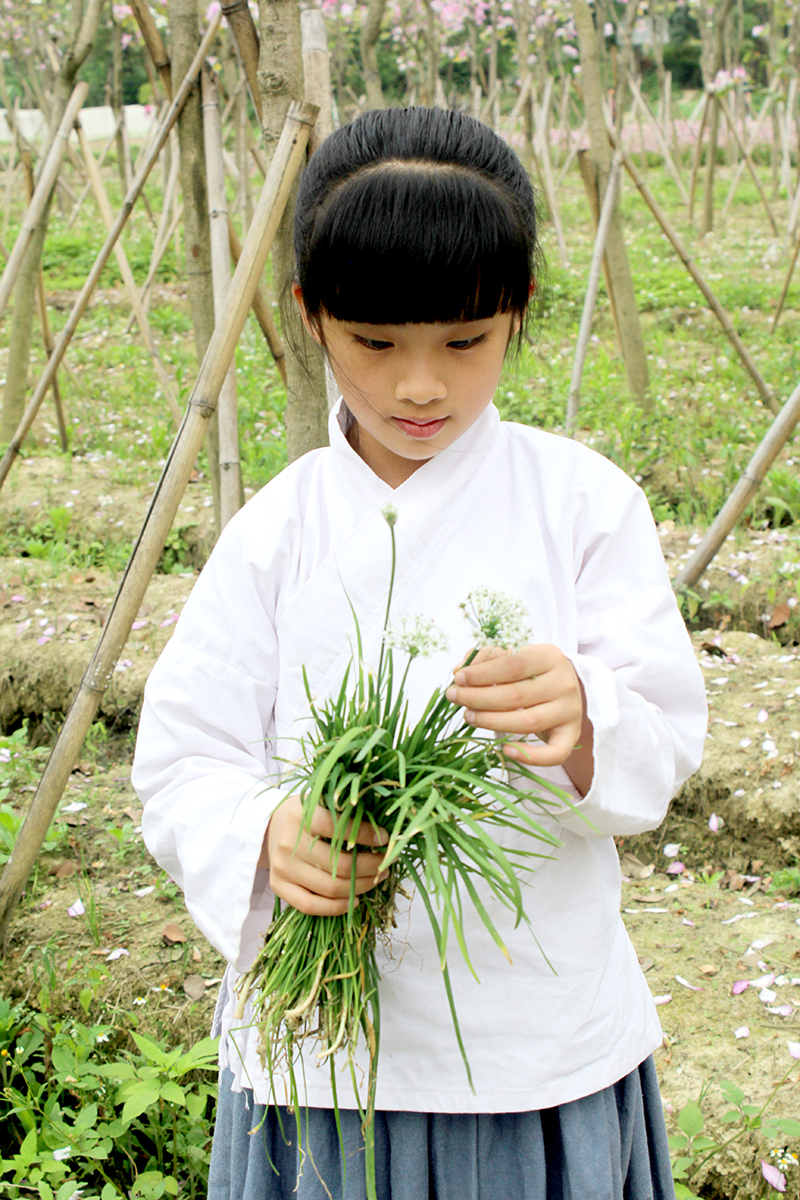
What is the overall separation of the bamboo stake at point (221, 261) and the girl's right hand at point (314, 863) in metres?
1.44

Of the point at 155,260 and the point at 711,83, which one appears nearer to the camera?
the point at 155,260

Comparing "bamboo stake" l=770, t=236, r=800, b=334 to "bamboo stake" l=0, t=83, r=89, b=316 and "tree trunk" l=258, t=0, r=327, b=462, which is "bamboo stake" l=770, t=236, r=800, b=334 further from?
"tree trunk" l=258, t=0, r=327, b=462

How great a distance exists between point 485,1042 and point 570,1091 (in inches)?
3.9

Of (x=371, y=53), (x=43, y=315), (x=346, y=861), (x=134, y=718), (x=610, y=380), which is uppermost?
(x=371, y=53)

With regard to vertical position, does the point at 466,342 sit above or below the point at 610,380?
above

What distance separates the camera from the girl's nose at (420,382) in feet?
2.96

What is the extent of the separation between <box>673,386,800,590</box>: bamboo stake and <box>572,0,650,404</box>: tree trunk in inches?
61.6

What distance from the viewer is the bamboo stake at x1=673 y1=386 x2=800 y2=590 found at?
102 inches

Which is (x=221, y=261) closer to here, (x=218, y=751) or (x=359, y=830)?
(x=218, y=751)

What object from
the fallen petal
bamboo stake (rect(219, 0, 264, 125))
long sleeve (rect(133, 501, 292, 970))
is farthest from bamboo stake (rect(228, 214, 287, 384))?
the fallen petal

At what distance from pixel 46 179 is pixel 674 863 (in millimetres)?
2530

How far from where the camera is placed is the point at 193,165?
2.36 metres

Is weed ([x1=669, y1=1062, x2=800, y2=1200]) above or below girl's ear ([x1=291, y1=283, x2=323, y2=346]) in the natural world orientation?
below

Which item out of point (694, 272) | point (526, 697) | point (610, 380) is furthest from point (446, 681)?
point (610, 380)
